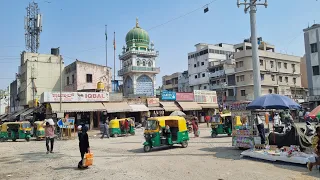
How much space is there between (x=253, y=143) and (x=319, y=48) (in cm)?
3137

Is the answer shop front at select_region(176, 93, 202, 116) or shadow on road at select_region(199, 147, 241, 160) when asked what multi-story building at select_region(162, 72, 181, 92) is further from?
shadow on road at select_region(199, 147, 241, 160)

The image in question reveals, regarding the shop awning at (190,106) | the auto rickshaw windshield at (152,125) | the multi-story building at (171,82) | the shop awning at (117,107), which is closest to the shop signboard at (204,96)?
the shop awning at (190,106)

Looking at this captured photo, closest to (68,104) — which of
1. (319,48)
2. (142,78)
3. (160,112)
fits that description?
(160,112)

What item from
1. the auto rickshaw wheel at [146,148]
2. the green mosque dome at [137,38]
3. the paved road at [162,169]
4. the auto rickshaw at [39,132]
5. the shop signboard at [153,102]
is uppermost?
the green mosque dome at [137,38]

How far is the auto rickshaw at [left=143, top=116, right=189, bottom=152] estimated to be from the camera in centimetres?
1470

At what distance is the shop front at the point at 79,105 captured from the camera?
97.5 feet

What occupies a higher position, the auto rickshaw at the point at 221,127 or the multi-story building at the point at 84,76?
the multi-story building at the point at 84,76

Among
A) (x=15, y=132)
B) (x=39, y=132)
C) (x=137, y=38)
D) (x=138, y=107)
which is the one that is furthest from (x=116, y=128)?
(x=137, y=38)

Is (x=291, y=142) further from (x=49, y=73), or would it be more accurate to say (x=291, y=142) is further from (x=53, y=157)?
(x=49, y=73)

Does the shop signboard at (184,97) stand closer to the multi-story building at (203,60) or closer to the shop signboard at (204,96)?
the shop signboard at (204,96)

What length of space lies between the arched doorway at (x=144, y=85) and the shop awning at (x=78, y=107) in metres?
18.3

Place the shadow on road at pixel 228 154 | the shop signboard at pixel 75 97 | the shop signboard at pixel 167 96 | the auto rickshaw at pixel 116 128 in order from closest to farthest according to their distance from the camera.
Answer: the shadow on road at pixel 228 154, the auto rickshaw at pixel 116 128, the shop signboard at pixel 75 97, the shop signboard at pixel 167 96

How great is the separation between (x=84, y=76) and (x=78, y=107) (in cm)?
1001

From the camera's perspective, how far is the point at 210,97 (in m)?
44.9
